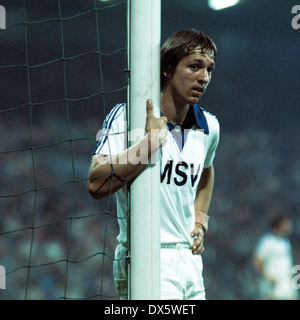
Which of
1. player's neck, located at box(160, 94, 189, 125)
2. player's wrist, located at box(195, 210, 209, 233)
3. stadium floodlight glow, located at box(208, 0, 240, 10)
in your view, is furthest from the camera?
stadium floodlight glow, located at box(208, 0, 240, 10)

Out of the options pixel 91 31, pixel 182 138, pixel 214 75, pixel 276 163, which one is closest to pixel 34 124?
pixel 91 31

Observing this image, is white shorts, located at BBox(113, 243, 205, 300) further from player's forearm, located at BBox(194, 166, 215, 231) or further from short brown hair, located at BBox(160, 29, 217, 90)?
short brown hair, located at BBox(160, 29, 217, 90)

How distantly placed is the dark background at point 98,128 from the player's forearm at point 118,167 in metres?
2.45

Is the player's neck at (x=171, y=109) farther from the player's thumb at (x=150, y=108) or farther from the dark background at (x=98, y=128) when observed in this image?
the dark background at (x=98, y=128)

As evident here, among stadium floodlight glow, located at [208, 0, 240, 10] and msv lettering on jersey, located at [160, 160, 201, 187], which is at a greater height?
stadium floodlight glow, located at [208, 0, 240, 10]

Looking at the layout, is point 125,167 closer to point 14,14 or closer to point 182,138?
point 182,138

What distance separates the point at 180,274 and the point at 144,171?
366 mm

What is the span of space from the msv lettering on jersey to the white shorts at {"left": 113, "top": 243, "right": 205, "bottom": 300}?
0.20 metres

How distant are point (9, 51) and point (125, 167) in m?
3.74

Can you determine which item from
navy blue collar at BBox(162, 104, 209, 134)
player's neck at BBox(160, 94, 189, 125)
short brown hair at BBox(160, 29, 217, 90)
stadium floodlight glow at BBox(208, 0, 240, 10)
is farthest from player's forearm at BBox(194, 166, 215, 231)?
stadium floodlight glow at BBox(208, 0, 240, 10)

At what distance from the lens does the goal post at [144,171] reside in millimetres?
1528

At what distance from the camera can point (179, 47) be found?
170 cm

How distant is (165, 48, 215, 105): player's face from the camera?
1.66 m

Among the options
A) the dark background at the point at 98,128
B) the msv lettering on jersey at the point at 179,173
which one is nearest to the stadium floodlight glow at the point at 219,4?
the dark background at the point at 98,128
